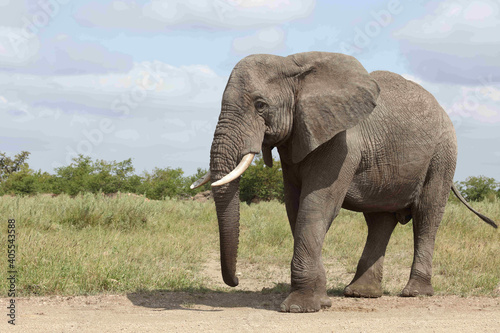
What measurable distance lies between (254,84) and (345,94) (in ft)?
3.34

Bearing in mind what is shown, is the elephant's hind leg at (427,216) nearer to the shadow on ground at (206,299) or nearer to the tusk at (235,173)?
the shadow on ground at (206,299)

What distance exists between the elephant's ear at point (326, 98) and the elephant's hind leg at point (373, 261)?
2.21 metres

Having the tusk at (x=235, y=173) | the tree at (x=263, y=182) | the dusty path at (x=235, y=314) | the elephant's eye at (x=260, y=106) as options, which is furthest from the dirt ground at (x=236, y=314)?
the tree at (x=263, y=182)

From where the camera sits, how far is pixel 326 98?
243 inches

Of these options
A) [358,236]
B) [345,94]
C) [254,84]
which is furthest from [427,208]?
[358,236]

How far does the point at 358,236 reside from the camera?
1272cm

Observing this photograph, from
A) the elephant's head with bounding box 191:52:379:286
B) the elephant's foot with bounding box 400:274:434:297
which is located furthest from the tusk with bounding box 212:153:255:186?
Answer: the elephant's foot with bounding box 400:274:434:297

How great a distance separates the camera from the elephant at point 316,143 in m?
5.88

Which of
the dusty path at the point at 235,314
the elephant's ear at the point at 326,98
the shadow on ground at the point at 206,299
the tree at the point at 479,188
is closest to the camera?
the dusty path at the point at 235,314

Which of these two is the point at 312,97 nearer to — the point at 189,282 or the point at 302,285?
the point at 302,285

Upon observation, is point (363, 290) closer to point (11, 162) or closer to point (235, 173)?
point (235, 173)

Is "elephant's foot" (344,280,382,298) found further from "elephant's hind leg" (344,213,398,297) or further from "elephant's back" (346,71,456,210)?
"elephant's back" (346,71,456,210)

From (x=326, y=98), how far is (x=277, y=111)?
56cm

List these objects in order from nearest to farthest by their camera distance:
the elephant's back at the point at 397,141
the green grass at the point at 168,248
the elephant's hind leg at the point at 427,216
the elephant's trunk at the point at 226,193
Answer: the elephant's trunk at the point at 226,193
the elephant's back at the point at 397,141
the green grass at the point at 168,248
the elephant's hind leg at the point at 427,216
